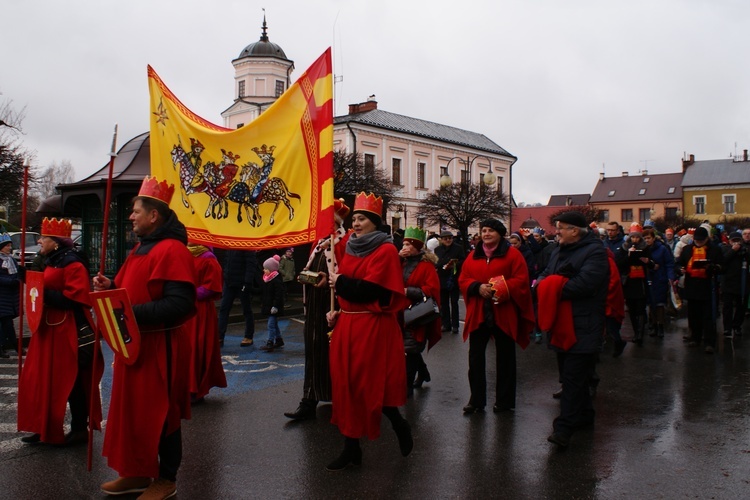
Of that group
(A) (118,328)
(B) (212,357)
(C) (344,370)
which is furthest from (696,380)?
(A) (118,328)

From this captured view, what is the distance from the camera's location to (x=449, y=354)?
31.8 ft

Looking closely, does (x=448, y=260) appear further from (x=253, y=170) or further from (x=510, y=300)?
(x=253, y=170)

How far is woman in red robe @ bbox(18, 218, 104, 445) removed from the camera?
17.2 feet

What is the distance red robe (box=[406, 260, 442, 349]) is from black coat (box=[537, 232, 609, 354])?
5.08ft

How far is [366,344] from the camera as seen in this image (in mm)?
4727

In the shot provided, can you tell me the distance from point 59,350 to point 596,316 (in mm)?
4511

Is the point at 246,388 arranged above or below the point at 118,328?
below

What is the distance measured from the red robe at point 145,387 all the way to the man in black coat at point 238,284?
5717 millimetres

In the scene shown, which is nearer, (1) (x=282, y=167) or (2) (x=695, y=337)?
(1) (x=282, y=167)

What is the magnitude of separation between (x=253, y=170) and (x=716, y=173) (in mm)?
86808

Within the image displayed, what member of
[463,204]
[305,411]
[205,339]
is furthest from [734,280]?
[463,204]

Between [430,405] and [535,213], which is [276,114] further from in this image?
[535,213]

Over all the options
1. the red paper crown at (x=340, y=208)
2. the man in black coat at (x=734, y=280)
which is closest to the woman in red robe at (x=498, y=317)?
the red paper crown at (x=340, y=208)

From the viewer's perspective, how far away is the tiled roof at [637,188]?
3253 inches
